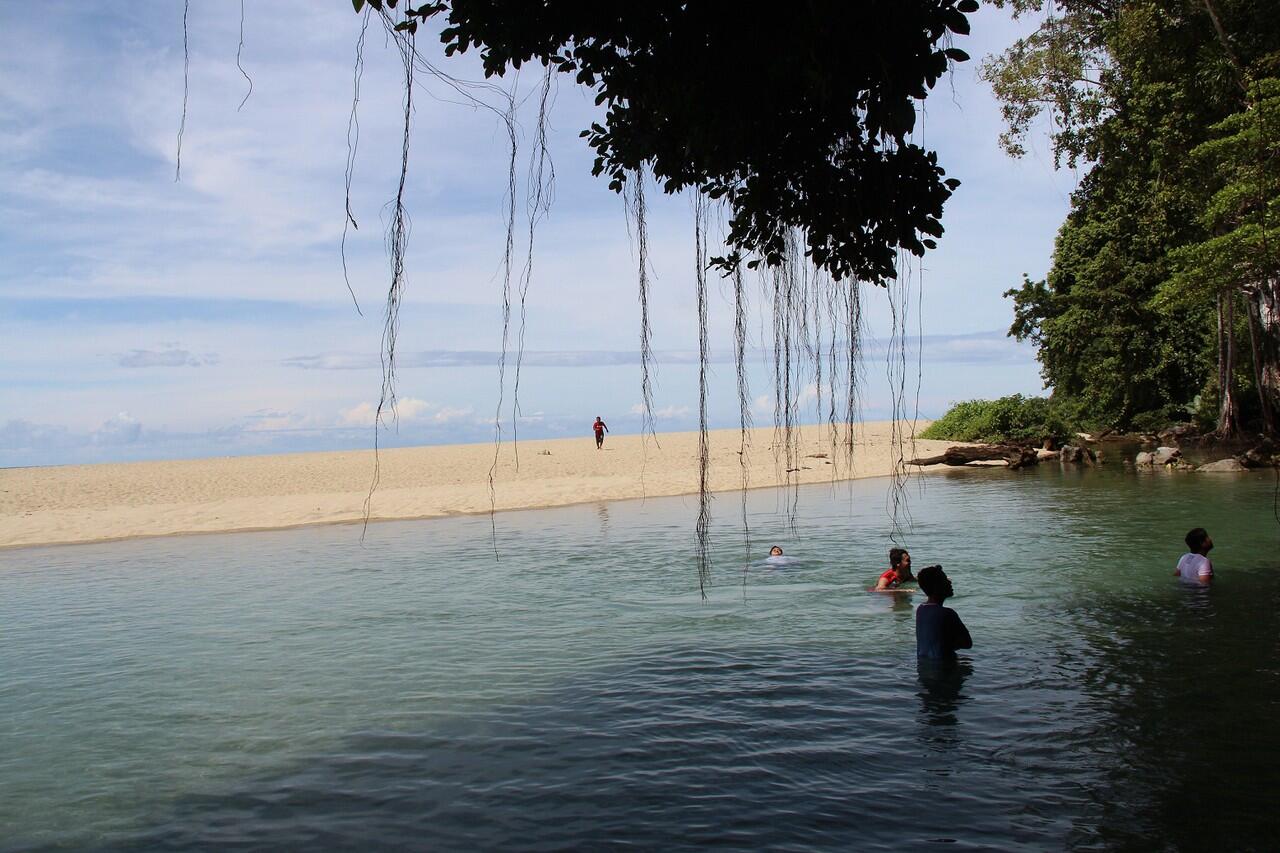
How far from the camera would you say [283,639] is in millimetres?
12398

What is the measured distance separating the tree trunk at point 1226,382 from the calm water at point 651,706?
1379 cm

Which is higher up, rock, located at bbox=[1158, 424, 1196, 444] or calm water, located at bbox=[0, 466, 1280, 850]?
rock, located at bbox=[1158, 424, 1196, 444]

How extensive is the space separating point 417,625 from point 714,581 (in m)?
5.02

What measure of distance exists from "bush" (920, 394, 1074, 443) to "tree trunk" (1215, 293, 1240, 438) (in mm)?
8972

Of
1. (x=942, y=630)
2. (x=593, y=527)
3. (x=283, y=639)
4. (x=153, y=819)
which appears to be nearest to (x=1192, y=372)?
(x=593, y=527)

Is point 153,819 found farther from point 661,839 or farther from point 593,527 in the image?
point 593,527

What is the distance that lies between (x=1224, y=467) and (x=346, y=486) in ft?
96.9

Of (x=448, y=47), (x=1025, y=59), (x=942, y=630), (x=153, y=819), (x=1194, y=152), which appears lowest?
(x=153, y=819)

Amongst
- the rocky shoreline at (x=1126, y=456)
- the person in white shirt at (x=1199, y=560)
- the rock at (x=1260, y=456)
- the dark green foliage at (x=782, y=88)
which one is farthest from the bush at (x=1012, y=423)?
the dark green foliage at (x=782, y=88)

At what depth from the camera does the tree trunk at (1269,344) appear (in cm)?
2559

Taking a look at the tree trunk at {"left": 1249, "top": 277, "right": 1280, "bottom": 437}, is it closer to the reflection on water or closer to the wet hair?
the wet hair

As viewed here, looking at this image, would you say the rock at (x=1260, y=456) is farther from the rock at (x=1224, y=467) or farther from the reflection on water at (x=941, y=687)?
the reflection on water at (x=941, y=687)

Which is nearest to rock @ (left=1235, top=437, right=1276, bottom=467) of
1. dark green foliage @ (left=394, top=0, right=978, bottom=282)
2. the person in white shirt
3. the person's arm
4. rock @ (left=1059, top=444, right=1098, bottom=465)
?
rock @ (left=1059, top=444, right=1098, bottom=465)

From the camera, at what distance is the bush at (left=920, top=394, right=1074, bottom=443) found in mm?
41438
